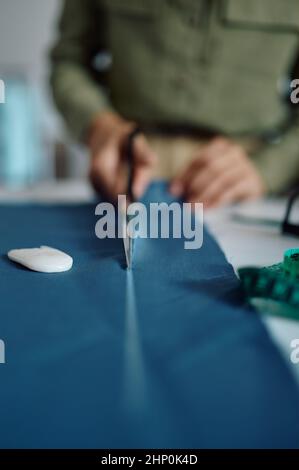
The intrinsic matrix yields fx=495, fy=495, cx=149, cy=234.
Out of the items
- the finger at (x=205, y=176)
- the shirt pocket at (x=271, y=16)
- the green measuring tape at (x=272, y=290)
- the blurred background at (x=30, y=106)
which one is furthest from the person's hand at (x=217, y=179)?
the blurred background at (x=30, y=106)

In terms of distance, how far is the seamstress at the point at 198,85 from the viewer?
2.45ft

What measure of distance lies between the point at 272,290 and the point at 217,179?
0.37 metres

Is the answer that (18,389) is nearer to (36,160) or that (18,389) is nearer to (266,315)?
(266,315)

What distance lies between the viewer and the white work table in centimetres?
28

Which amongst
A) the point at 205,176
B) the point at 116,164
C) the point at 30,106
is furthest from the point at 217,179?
the point at 30,106

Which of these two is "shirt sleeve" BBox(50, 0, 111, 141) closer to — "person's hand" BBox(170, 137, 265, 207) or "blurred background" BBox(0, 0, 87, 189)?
"person's hand" BBox(170, 137, 265, 207)

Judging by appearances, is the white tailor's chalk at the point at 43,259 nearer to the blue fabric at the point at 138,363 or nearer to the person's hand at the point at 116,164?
the blue fabric at the point at 138,363

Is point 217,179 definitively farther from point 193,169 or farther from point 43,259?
point 43,259

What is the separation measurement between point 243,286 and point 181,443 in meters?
0.15

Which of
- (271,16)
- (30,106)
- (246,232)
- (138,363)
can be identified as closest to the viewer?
(138,363)

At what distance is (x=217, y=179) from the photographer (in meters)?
0.65

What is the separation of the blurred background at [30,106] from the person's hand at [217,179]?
1.75 m

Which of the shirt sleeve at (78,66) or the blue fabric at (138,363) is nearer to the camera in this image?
the blue fabric at (138,363)

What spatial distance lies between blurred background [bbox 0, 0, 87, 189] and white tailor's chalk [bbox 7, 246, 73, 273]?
6.65 ft
